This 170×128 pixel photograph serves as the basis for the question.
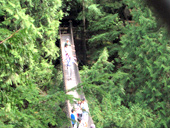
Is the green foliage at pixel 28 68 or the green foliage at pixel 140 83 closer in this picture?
the green foliage at pixel 28 68

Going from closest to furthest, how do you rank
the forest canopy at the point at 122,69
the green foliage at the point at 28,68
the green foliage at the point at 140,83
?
the green foliage at the point at 28,68, the forest canopy at the point at 122,69, the green foliage at the point at 140,83

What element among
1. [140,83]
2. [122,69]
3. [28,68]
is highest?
[122,69]

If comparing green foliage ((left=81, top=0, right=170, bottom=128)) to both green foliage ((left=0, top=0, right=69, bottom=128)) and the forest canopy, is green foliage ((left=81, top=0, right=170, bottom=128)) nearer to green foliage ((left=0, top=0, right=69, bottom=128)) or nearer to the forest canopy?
the forest canopy

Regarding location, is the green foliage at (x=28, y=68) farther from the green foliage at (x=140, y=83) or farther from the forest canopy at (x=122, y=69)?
the green foliage at (x=140, y=83)

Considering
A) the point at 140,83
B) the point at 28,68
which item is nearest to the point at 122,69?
the point at 140,83

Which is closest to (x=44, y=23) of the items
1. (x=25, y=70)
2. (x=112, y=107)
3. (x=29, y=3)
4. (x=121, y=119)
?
(x=29, y=3)

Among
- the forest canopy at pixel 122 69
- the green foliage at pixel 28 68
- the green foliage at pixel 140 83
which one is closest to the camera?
the green foliage at pixel 28 68

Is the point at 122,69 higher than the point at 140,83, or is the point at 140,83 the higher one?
the point at 122,69

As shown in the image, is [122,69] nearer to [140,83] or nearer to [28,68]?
[140,83]

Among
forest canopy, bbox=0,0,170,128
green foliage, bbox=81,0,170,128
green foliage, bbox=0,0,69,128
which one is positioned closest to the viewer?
green foliage, bbox=0,0,69,128

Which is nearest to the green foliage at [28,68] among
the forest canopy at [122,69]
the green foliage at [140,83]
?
the forest canopy at [122,69]

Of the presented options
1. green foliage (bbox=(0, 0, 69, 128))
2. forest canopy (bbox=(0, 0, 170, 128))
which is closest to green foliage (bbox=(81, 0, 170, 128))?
forest canopy (bbox=(0, 0, 170, 128))

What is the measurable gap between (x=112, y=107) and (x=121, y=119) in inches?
45.5

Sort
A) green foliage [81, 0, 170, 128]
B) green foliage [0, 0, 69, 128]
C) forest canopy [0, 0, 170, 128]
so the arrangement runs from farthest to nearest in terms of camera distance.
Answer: green foliage [81, 0, 170, 128] < forest canopy [0, 0, 170, 128] < green foliage [0, 0, 69, 128]
